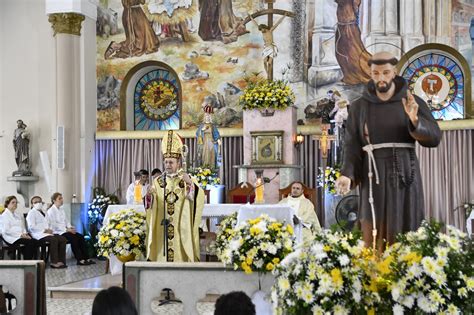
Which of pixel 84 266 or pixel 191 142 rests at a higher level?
pixel 191 142

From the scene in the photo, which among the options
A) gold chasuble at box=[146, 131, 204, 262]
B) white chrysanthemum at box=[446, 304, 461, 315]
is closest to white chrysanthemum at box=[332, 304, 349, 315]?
white chrysanthemum at box=[446, 304, 461, 315]

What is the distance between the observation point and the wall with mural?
1681cm

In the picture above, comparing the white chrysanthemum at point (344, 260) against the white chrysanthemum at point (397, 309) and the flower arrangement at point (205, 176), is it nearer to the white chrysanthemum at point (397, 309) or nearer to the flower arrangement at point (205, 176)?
the white chrysanthemum at point (397, 309)

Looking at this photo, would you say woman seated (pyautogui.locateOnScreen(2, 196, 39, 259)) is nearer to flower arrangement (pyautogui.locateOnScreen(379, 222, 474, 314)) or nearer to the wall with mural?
the wall with mural

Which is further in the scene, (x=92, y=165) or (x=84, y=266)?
(x=92, y=165)

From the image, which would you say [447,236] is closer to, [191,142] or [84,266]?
[84,266]

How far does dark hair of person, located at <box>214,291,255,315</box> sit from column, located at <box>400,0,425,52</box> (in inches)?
544

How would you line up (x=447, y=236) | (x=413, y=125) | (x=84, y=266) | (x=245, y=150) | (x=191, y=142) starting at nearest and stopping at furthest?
(x=447, y=236) < (x=413, y=125) < (x=84, y=266) < (x=245, y=150) < (x=191, y=142)

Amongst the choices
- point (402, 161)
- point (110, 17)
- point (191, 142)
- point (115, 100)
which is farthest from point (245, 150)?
point (402, 161)

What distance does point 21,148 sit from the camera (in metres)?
18.1

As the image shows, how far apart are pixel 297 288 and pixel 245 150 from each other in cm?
1227

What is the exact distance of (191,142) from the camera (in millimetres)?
18047

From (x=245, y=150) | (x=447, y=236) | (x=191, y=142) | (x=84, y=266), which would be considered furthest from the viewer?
(x=191, y=142)

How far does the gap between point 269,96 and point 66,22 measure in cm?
551
